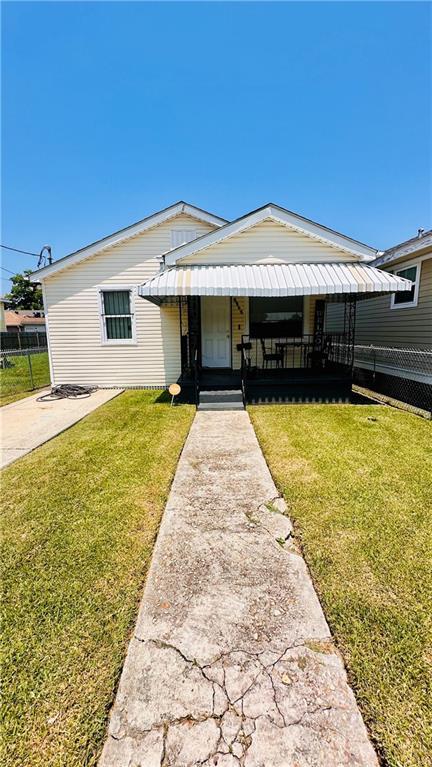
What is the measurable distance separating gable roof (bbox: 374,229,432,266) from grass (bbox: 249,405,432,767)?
170 inches

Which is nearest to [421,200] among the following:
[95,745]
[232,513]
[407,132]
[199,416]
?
[407,132]

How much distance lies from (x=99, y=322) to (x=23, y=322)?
127ft

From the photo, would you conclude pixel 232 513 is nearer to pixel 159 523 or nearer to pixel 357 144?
pixel 159 523

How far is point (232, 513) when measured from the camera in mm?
3129

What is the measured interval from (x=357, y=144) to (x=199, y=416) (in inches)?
545

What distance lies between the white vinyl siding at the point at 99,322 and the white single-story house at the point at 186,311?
0.10 feet

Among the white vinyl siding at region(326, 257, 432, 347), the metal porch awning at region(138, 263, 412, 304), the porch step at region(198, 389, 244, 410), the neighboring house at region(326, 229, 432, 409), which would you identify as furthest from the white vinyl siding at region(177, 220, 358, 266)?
the porch step at region(198, 389, 244, 410)

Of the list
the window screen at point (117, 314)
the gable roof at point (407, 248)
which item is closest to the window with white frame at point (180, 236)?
the window screen at point (117, 314)

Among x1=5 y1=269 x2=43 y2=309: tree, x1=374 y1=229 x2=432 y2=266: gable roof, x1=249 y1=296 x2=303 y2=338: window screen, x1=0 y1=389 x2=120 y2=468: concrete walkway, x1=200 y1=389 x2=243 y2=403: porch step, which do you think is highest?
x1=5 y1=269 x2=43 y2=309: tree

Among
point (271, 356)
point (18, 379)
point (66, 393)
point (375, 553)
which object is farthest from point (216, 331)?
point (18, 379)

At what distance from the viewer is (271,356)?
882 centimetres

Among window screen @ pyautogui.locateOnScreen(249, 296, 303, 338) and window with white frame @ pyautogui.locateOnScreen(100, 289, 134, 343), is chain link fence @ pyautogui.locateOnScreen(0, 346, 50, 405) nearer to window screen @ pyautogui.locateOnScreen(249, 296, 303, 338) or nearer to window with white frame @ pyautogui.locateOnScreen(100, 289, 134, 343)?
window with white frame @ pyautogui.locateOnScreen(100, 289, 134, 343)

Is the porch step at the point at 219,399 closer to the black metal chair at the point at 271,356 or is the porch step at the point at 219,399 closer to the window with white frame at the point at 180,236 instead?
the black metal chair at the point at 271,356

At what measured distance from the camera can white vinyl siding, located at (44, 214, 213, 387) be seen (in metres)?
9.26
